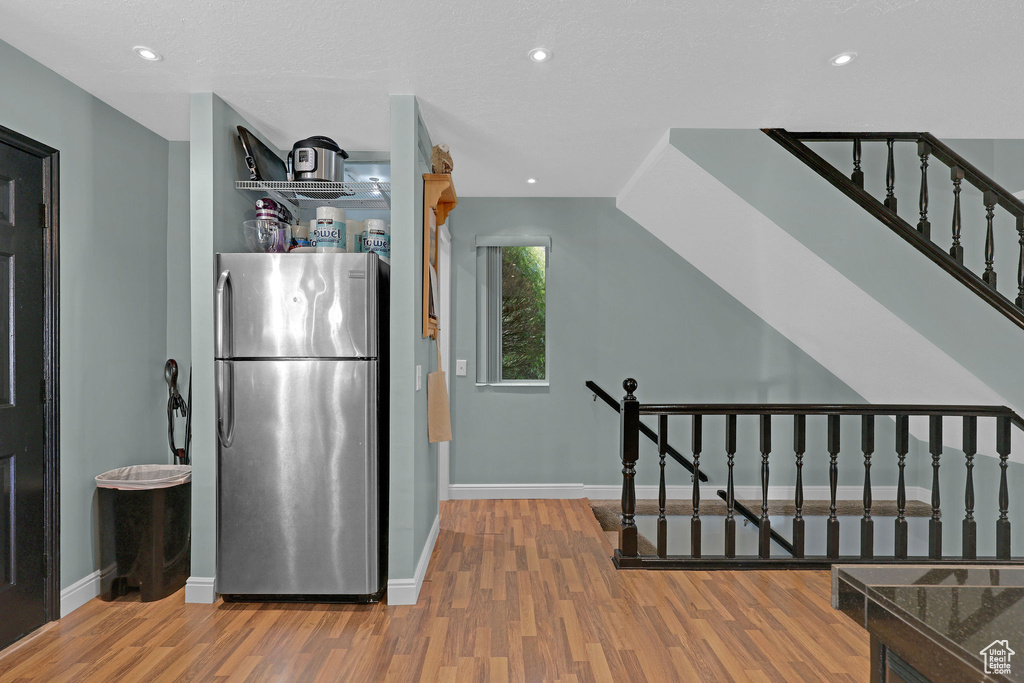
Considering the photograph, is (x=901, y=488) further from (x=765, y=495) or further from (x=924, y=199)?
(x=924, y=199)

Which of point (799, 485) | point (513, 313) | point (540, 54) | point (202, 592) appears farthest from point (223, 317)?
point (799, 485)

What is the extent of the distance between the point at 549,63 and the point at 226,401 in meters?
2.09

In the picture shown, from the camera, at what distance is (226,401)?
2.65 meters

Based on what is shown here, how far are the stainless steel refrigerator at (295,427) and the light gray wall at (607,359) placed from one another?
196 cm

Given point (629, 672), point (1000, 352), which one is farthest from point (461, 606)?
point (1000, 352)

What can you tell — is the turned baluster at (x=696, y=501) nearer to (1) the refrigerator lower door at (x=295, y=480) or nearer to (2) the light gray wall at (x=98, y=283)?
(1) the refrigerator lower door at (x=295, y=480)

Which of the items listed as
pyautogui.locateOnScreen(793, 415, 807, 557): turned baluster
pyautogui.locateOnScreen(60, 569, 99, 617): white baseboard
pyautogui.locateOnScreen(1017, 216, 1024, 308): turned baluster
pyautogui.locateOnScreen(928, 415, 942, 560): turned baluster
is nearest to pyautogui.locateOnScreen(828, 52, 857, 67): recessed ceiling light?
pyautogui.locateOnScreen(1017, 216, 1024, 308): turned baluster

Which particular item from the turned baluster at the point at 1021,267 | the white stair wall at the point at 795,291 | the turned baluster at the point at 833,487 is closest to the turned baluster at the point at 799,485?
the turned baluster at the point at 833,487

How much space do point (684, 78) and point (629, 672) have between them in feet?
8.10

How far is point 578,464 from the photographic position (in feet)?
15.2

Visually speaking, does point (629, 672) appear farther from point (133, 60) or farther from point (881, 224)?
point (133, 60)

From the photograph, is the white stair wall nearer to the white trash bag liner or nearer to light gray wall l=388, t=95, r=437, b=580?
light gray wall l=388, t=95, r=437, b=580

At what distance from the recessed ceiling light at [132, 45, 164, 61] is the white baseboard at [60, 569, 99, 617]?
2365mm

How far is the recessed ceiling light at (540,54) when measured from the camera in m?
2.29
